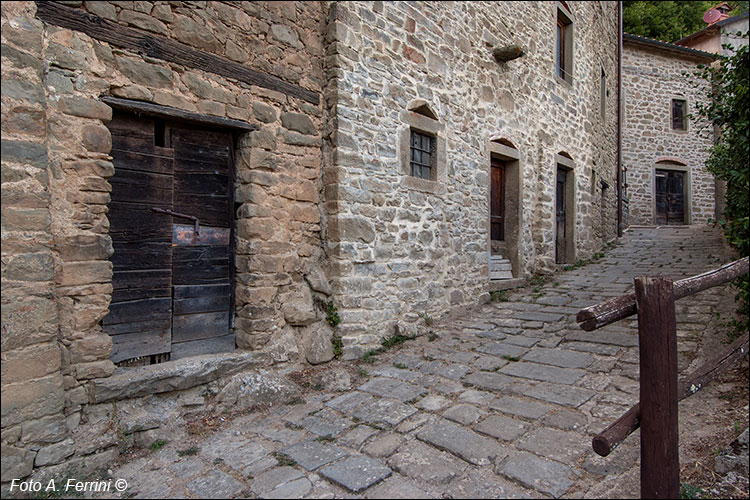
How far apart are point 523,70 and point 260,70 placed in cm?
493

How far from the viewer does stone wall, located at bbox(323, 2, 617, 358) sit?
4422 millimetres

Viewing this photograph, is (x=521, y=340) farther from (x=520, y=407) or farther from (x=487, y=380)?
(x=520, y=407)

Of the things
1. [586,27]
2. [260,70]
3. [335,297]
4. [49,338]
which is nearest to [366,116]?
[260,70]

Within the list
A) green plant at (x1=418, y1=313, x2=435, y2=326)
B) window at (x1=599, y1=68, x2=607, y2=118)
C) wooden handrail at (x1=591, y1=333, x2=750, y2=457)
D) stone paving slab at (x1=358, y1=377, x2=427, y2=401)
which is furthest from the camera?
window at (x1=599, y1=68, x2=607, y2=118)

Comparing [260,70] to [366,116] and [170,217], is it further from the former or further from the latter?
[170,217]

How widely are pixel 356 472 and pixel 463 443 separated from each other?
2.38ft

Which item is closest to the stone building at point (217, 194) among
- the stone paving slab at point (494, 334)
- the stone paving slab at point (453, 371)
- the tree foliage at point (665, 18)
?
the stone paving slab at point (494, 334)

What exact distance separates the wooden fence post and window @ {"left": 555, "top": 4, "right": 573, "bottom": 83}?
7789 mm

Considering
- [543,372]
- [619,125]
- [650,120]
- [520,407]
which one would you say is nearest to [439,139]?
[543,372]

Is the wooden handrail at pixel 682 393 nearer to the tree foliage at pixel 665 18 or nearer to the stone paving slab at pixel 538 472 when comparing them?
the stone paving slab at pixel 538 472

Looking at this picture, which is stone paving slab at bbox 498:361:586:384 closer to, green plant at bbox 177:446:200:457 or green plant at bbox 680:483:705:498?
green plant at bbox 680:483:705:498

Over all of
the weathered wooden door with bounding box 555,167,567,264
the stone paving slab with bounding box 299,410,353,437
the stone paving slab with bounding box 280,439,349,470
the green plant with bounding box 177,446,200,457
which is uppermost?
the weathered wooden door with bounding box 555,167,567,264

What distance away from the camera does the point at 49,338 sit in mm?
2676

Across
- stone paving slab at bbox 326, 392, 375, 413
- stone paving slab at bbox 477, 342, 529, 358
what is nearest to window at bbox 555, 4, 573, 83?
stone paving slab at bbox 477, 342, 529, 358
